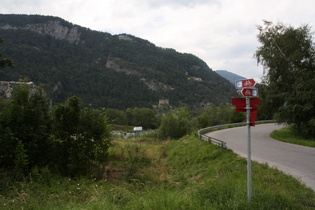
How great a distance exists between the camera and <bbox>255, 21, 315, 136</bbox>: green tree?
1719 centimetres

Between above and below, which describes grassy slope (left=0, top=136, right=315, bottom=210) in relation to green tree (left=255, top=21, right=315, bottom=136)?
below

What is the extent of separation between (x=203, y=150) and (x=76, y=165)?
7924 mm

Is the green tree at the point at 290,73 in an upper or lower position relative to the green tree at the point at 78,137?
upper

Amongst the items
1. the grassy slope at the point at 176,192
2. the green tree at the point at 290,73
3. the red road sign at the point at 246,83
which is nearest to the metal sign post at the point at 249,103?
the red road sign at the point at 246,83

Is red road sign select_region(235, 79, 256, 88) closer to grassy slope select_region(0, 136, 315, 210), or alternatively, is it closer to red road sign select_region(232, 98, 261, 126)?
red road sign select_region(232, 98, 261, 126)

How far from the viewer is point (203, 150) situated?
15461 mm

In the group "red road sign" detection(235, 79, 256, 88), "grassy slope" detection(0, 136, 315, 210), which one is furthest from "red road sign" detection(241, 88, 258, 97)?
"grassy slope" detection(0, 136, 315, 210)

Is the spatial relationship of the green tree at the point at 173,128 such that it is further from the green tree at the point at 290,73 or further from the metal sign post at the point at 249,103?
the metal sign post at the point at 249,103

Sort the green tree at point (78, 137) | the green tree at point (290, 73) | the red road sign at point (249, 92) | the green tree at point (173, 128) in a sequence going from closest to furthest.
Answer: the red road sign at point (249, 92), the green tree at point (78, 137), the green tree at point (290, 73), the green tree at point (173, 128)

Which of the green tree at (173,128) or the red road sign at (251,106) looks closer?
the red road sign at (251,106)

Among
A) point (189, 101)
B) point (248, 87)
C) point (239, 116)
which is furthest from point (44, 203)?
point (189, 101)

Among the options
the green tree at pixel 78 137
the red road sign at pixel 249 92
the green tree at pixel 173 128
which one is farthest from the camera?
the green tree at pixel 173 128

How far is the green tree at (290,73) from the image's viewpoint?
17188 millimetres

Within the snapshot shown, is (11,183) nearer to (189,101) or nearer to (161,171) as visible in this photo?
(161,171)
